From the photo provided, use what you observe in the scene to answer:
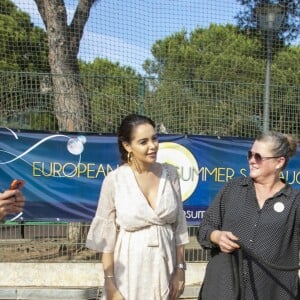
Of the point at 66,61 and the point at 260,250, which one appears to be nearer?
the point at 260,250

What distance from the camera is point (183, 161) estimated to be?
6965 mm

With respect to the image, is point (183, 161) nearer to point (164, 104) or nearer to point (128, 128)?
point (164, 104)

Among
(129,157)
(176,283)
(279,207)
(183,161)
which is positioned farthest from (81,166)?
(279,207)

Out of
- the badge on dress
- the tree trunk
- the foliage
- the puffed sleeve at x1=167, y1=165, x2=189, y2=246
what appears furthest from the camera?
the foliage

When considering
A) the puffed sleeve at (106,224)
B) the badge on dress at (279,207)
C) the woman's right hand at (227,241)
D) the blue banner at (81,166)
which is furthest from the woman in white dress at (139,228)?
the blue banner at (81,166)

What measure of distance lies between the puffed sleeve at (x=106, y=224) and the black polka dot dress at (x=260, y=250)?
502mm

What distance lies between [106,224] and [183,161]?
4029mm

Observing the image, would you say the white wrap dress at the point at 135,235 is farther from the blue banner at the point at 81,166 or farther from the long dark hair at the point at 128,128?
the blue banner at the point at 81,166

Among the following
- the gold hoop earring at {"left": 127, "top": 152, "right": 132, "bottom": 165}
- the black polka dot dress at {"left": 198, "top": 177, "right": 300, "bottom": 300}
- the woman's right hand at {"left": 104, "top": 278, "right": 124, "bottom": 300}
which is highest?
the gold hoop earring at {"left": 127, "top": 152, "right": 132, "bottom": 165}

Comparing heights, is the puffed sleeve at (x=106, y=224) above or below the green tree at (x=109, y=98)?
below

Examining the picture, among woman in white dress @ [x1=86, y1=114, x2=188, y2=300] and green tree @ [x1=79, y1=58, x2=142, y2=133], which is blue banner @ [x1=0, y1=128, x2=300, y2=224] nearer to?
green tree @ [x1=79, y1=58, x2=142, y2=133]

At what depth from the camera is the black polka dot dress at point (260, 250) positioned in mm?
2812

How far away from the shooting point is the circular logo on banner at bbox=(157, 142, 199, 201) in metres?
6.95

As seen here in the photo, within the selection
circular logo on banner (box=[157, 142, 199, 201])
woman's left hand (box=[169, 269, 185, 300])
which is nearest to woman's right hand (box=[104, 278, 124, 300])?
woman's left hand (box=[169, 269, 185, 300])
